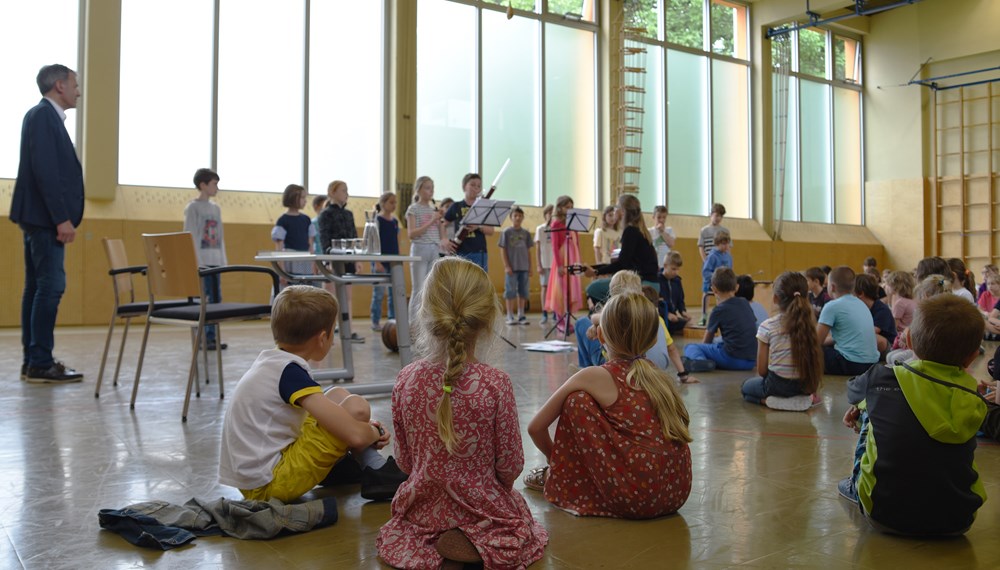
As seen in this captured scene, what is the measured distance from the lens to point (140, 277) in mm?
8547

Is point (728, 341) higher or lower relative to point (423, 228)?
lower

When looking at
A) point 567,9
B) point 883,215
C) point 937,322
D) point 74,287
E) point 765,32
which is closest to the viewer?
point 937,322

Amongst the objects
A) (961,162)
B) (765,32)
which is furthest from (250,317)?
(961,162)

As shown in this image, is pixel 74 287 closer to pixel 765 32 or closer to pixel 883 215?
pixel 765 32

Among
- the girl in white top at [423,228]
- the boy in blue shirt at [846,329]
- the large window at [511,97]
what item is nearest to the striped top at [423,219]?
the girl in white top at [423,228]

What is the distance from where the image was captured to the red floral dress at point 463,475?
1.72 meters

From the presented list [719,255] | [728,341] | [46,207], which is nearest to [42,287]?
[46,207]

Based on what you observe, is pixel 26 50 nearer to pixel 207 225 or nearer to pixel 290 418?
pixel 207 225

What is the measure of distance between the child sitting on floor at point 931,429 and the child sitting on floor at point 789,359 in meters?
1.75

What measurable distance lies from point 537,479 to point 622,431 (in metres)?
0.41

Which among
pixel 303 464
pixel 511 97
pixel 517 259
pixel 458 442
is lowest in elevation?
pixel 303 464

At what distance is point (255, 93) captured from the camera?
9.48 meters

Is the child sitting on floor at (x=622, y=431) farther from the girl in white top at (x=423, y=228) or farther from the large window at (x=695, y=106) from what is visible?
the large window at (x=695, y=106)

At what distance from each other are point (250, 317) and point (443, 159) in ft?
24.0
